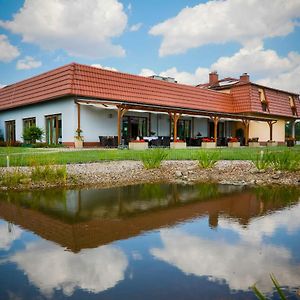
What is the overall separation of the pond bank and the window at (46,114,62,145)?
12148mm

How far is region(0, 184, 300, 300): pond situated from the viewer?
95.3 inches

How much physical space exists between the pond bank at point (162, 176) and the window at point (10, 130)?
1826 cm

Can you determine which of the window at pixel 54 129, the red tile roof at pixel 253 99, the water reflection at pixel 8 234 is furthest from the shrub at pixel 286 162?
the red tile roof at pixel 253 99

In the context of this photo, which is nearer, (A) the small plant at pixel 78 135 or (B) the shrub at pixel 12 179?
(B) the shrub at pixel 12 179

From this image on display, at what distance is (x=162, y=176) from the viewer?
832cm

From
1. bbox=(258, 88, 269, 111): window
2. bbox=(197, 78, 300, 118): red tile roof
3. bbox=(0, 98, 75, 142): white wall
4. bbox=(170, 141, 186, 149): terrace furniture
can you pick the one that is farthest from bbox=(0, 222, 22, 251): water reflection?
bbox=(258, 88, 269, 111): window

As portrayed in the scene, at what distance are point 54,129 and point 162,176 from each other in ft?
46.8

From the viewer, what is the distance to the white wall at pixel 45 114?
63.6ft

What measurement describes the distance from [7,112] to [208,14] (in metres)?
16.9

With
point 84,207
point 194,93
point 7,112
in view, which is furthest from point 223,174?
point 7,112

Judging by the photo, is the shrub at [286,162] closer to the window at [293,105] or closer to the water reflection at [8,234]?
the water reflection at [8,234]

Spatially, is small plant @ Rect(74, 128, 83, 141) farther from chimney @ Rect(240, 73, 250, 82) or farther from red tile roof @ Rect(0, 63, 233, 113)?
chimney @ Rect(240, 73, 250, 82)

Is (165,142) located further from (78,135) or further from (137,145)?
(78,135)

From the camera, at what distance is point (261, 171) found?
8445 mm
